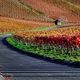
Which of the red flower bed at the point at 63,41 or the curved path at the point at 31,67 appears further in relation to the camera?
the red flower bed at the point at 63,41

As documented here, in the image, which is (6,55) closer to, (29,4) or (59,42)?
(59,42)

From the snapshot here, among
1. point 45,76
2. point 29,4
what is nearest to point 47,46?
point 45,76

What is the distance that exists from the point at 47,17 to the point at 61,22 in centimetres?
982

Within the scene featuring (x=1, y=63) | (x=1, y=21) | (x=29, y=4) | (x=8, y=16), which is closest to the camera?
(x=1, y=63)

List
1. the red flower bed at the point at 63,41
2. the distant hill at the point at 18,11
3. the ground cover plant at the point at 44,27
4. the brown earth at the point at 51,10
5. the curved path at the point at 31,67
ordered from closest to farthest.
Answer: the curved path at the point at 31,67, the red flower bed at the point at 63,41, the ground cover plant at the point at 44,27, the distant hill at the point at 18,11, the brown earth at the point at 51,10

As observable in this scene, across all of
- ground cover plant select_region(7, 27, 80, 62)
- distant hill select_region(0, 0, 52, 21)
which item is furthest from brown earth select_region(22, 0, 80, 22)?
ground cover plant select_region(7, 27, 80, 62)

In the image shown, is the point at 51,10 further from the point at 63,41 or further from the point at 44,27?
the point at 63,41

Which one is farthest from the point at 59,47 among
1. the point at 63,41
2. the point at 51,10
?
the point at 51,10

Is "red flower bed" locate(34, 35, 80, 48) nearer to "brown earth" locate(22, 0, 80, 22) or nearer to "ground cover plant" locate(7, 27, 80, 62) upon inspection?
"ground cover plant" locate(7, 27, 80, 62)

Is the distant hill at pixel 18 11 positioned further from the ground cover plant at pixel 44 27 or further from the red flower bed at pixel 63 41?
the red flower bed at pixel 63 41

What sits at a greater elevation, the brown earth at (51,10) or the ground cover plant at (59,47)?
the ground cover plant at (59,47)

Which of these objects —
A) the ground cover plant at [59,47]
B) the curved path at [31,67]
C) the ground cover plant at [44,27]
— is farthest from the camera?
the ground cover plant at [44,27]

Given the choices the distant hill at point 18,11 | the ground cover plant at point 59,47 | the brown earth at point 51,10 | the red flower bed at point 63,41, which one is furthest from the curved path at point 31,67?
the brown earth at point 51,10

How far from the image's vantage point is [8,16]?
87125 millimetres
